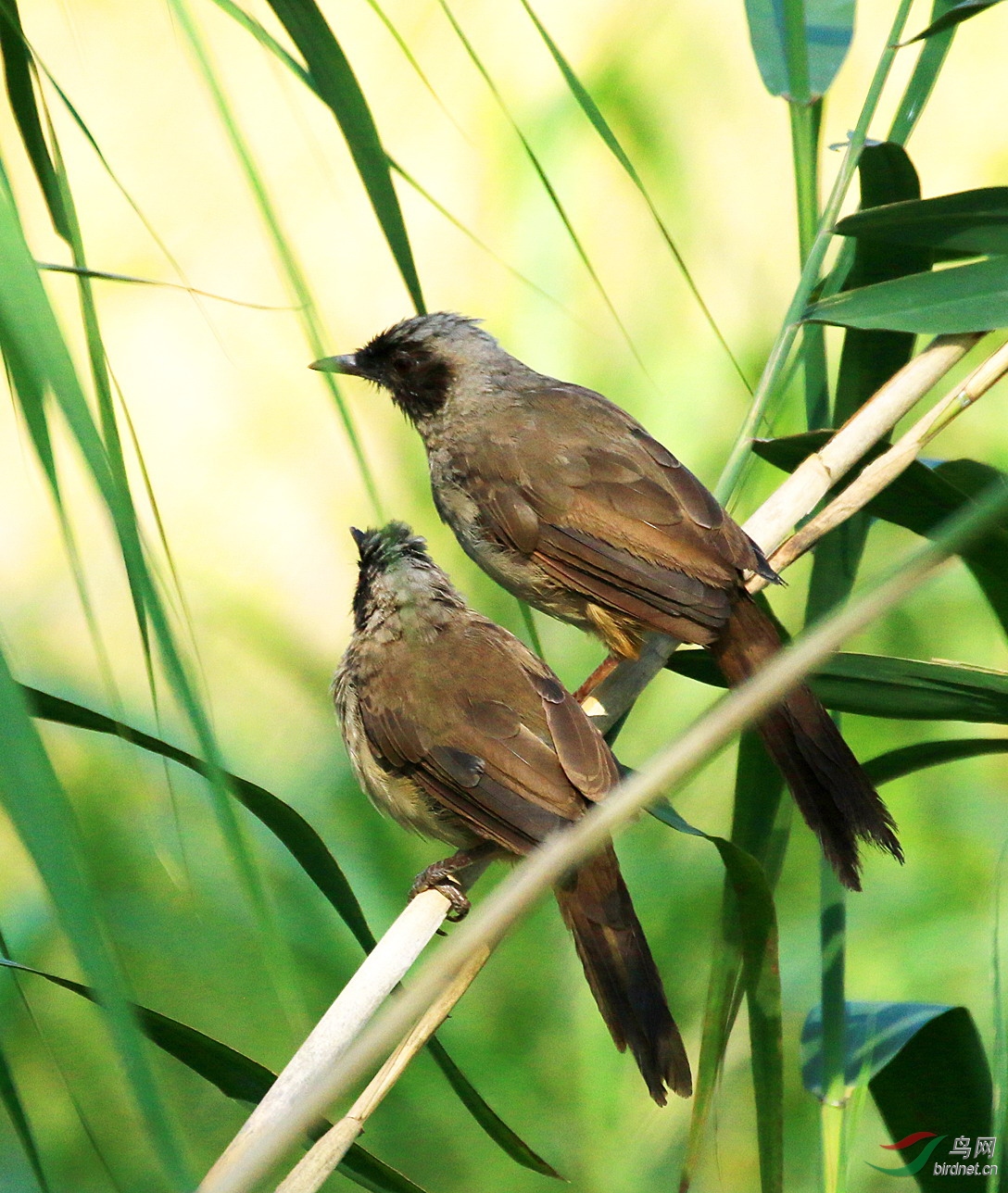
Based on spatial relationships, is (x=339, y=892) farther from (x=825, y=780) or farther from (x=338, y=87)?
(x=338, y=87)

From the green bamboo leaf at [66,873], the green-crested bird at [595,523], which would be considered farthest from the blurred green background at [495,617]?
the green bamboo leaf at [66,873]

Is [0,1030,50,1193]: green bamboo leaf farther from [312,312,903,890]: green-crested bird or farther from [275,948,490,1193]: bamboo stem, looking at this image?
[312,312,903,890]: green-crested bird

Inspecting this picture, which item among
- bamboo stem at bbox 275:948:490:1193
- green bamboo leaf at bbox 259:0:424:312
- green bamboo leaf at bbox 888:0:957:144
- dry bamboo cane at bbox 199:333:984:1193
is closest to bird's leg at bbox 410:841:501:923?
dry bamboo cane at bbox 199:333:984:1193

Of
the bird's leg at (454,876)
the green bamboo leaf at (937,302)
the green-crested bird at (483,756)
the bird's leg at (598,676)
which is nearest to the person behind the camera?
the green bamboo leaf at (937,302)

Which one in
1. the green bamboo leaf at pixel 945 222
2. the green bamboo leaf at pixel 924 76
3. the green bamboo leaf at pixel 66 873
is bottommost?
the green bamboo leaf at pixel 66 873

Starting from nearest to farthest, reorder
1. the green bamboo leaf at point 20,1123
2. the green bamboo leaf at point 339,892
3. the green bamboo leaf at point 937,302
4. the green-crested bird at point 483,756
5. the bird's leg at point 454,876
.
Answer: the green bamboo leaf at point 20,1123 < the green bamboo leaf at point 339,892 < the green bamboo leaf at point 937,302 < the green-crested bird at point 483,756 < the bird's leg at point 454,876

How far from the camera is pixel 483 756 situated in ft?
6.72

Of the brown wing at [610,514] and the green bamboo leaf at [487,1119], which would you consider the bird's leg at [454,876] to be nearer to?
the green bamboo leaf at [487,1119]

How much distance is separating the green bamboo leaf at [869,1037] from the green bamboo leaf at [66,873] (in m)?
1.55

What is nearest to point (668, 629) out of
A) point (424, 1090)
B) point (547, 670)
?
point (547, 670)

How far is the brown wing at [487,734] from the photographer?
196 centimetres

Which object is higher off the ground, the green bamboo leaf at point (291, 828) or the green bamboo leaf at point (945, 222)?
the green bamboo leaf at point (945, 222)

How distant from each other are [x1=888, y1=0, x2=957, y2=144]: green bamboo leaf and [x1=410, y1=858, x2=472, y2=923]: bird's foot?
1386 millimetres

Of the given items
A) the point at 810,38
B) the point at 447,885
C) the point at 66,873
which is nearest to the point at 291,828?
the point at 447,885
